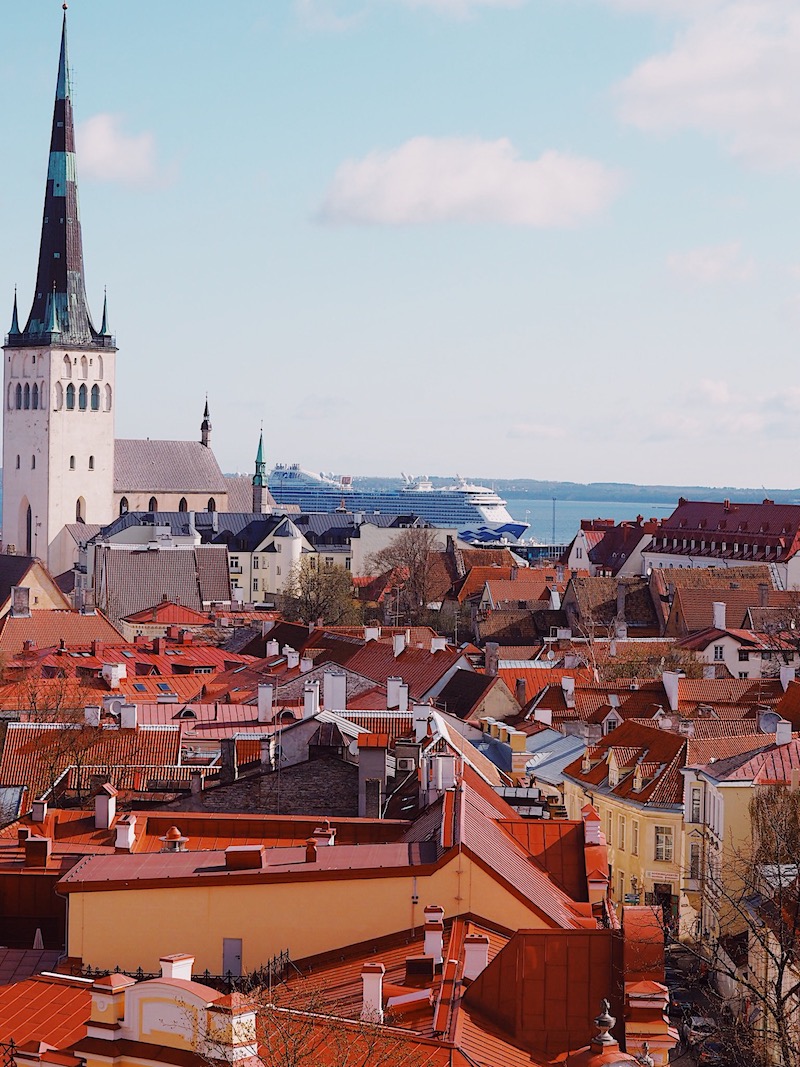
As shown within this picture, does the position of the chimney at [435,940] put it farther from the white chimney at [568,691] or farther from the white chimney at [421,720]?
the white chimney at [568,691]

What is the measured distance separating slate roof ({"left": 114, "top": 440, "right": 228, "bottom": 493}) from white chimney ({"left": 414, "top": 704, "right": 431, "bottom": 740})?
103353 mm

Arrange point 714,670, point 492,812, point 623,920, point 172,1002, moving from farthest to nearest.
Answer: point 714,670
point 492,812
point 623,920
point 172,1002

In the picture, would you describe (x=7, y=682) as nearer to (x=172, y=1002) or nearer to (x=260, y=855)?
(x=260, y=855)

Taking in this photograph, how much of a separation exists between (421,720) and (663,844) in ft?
23.1

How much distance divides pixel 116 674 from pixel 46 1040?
31273 millimetres

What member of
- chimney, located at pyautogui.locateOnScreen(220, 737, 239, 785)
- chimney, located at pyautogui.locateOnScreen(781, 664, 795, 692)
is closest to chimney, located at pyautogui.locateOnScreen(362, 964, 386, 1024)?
chimney, located at pyautogui.locateOnScreen(220, 737, 239, 785)

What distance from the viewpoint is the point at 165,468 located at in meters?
138

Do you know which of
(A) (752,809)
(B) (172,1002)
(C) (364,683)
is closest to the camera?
(B) (172,1002)

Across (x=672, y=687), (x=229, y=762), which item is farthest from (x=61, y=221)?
(x=229, y=762)

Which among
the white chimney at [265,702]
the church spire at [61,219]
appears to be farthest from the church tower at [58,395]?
the white chimney at [265,702]

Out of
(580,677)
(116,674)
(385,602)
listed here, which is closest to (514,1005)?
(116,674)

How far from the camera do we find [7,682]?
46.1 m

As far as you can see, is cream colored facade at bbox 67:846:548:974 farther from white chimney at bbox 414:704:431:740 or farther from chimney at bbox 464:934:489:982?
white chimney at bbox 414:704:431:740

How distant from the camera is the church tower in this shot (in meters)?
126
